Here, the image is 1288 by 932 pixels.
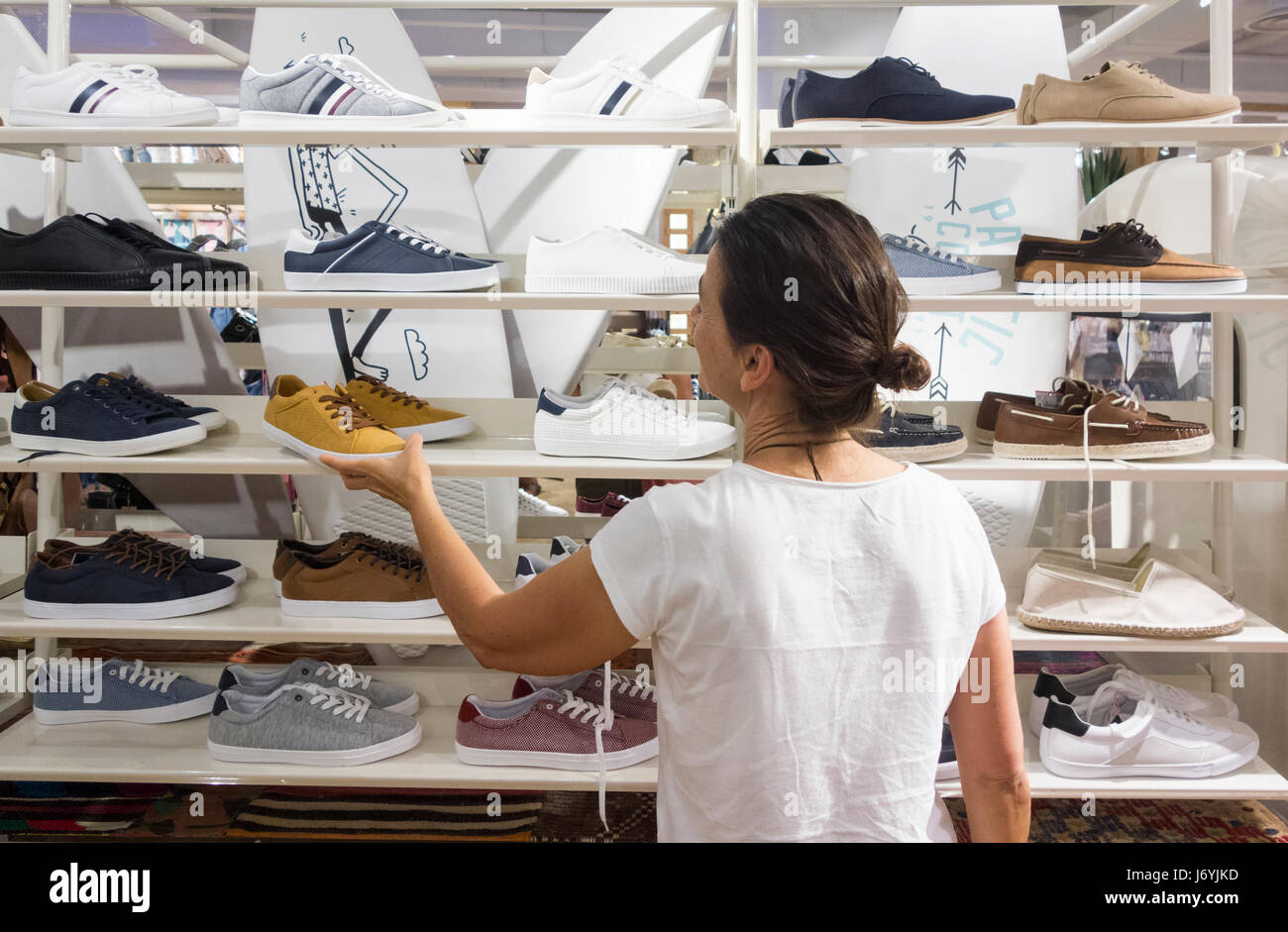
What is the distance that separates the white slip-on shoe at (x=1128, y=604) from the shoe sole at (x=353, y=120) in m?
1.61

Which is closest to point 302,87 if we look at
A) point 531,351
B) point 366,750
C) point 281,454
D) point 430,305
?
point 430,305

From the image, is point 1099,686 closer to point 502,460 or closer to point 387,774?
point 502,460

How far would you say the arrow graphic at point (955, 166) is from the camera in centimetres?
274

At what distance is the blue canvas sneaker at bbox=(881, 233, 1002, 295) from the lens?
2006mm

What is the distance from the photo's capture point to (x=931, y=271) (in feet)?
6.64

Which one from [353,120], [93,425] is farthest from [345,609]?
[353,120]

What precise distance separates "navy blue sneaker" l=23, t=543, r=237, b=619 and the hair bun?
178 centimetres

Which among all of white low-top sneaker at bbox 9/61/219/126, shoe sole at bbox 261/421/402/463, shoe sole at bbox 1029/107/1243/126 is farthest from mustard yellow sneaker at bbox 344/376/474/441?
shoe sole at bbox 1029/107/1243/126

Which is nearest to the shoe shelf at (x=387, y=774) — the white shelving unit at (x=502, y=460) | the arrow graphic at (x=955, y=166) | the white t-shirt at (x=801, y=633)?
the white shelving unit at (x=502, y=460)

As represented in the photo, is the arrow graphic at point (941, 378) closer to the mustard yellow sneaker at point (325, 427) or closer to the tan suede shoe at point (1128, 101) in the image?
the tan suede shoe at point (1128, 101)

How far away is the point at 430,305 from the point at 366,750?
956 millimetres

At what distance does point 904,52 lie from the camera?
9.67ft

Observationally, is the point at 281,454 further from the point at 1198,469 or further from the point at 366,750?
the point at 1198,469
